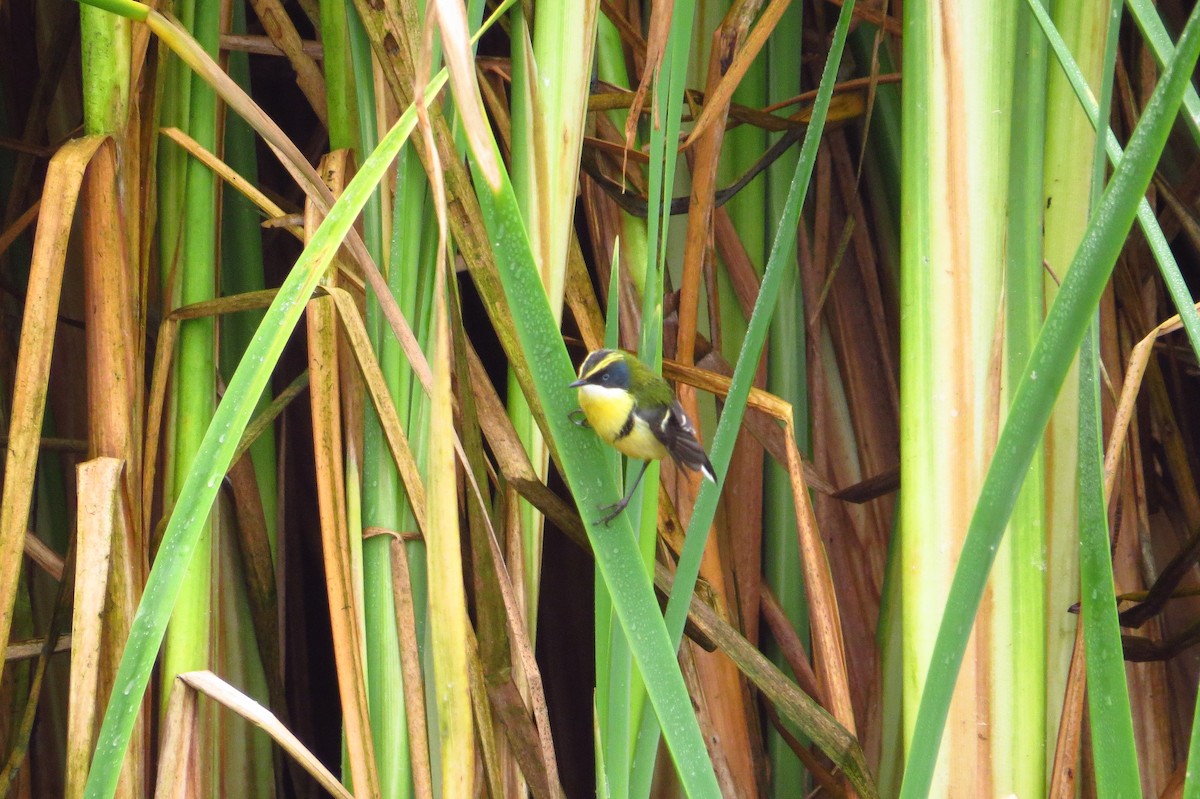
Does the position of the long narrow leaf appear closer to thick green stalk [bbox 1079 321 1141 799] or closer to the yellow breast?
the yellow breast

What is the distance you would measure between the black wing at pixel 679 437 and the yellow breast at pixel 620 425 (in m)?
0.01

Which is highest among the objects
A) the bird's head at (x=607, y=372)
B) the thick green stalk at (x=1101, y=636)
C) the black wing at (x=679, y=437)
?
the bird's head at (x=607, y=372)

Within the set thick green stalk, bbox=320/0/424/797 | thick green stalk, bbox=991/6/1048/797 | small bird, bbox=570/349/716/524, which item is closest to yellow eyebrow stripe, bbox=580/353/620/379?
small bird, bbox=570/349/716/524

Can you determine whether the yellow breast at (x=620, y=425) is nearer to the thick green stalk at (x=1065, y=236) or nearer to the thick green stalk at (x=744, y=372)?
the thick green stalk at (x=744, y=372)

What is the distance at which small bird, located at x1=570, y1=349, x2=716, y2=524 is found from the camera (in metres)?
1.25

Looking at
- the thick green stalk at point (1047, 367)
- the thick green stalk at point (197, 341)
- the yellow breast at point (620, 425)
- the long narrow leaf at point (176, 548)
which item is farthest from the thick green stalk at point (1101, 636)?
the thick green stalk at point (197, 341)

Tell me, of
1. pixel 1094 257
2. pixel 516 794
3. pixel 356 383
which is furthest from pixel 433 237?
pixel 1094 257

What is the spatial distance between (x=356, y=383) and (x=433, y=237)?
0.22 meters

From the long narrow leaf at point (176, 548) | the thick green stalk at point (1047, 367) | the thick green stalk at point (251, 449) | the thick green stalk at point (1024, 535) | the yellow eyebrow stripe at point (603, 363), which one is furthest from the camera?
the thick green stalk at point (251, 449)

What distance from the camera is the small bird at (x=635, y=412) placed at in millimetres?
1246

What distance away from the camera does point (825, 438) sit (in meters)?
1.69

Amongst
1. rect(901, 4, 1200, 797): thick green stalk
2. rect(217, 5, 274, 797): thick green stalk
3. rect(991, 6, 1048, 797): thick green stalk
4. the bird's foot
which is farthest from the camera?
rect(217, 5, 274, 797): thick green stalk

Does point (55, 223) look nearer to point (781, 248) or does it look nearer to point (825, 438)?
point (781, 248)

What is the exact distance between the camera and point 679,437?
4.22 ft
